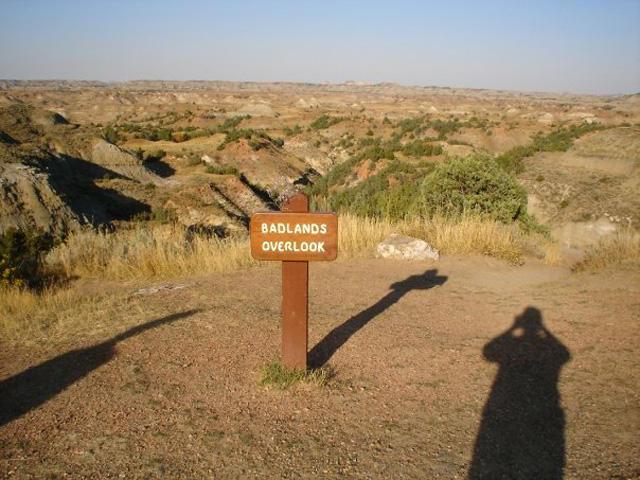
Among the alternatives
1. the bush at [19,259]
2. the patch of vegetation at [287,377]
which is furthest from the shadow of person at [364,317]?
the bush at [19,259]

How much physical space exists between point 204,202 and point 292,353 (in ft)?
66.2

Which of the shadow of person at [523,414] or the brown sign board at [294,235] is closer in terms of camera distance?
the shadow of person at [523,414]

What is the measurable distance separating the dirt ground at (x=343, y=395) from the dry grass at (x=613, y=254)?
84.3 inches

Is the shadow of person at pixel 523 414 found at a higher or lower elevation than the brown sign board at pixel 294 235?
lower

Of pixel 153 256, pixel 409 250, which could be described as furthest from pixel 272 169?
pixel 153 256

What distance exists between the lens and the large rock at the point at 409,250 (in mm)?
8250

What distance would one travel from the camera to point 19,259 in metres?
7.50

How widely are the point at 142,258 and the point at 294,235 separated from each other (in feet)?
16.1

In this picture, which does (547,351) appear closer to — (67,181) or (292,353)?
(292,353)

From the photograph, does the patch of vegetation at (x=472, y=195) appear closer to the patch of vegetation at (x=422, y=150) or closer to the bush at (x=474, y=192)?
the bush at (x=474, y=192)

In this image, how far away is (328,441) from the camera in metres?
3.14

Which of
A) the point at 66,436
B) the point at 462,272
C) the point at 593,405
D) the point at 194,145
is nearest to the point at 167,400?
the point at 66,436

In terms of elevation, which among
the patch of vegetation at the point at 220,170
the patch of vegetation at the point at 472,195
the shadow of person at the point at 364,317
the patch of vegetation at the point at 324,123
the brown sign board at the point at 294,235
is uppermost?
the patch of vegetation at the point at 324,123

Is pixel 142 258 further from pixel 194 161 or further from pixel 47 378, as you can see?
pixel 194 161
